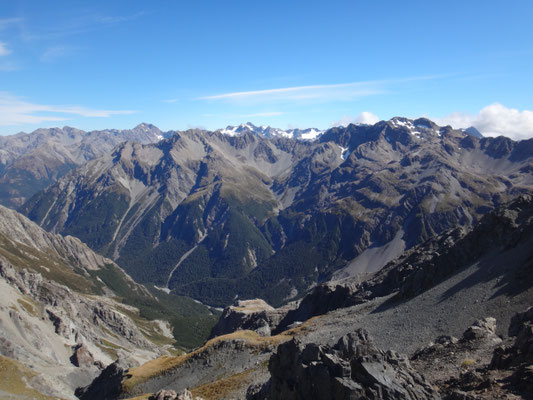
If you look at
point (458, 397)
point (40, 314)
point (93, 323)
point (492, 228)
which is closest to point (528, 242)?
point (492, 228)

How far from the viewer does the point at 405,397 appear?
2800 centimetres

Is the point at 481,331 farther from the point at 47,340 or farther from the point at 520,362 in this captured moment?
the point at 47,340

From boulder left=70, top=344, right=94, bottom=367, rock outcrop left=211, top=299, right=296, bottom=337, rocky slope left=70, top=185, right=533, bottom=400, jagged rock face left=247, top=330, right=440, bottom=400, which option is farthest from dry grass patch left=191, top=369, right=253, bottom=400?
boulder left=70, top=344, right=94, bottom=367

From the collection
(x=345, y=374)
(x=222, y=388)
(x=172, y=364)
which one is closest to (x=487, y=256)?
(x=222, y=388)

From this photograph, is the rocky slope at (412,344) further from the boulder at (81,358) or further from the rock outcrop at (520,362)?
the boulder at (81,358)

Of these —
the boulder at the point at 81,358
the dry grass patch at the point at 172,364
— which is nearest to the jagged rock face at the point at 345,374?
the dry grass patch at the point at 172,364

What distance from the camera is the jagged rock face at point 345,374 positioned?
28.9m

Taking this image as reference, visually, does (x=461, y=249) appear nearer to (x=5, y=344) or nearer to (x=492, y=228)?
(x=492, y=228)

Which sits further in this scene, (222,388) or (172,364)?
(172,364)

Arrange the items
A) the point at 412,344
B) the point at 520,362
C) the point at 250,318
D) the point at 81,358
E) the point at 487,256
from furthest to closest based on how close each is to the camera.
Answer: the point at 250,318 < the point at 81,358 < the point at 487,256 < the point at 412,344 < the point at 520,362

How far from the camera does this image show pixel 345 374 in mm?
30703

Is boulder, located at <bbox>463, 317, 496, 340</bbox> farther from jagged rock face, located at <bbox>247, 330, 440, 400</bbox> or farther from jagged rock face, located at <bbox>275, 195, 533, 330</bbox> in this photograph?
jagged rock face, located at <bbox>247, 330, 440, 400</bbox>

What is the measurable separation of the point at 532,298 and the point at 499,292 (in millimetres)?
6521

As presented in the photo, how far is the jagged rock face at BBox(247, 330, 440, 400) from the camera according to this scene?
28.9 m
